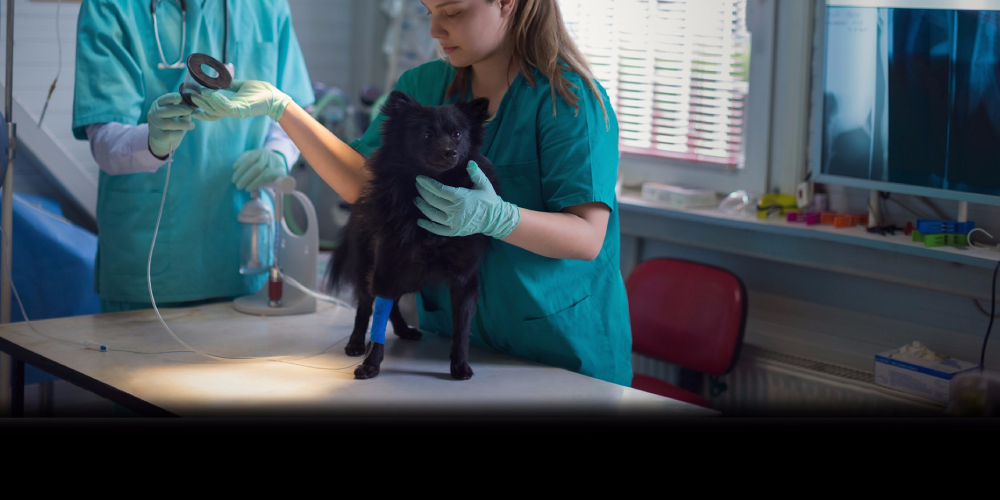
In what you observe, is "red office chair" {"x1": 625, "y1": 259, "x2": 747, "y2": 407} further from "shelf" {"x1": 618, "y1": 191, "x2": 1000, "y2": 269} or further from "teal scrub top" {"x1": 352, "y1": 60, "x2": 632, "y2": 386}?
"teal scrub top" {"x1": 352, "y1": 60, "x2": 632, "y2": 386}

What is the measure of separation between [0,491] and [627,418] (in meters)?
0.41

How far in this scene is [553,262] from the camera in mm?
1526

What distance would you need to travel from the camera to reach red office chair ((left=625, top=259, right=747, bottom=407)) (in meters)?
2.25

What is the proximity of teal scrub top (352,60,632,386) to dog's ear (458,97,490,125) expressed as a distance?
0.53 ft

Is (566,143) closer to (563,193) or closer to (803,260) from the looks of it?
(563,193)

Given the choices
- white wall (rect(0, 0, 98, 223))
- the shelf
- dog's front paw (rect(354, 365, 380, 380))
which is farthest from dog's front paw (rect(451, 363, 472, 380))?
white wall (rect(0, 0, 98, 223))

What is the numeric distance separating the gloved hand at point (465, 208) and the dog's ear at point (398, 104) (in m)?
0.13

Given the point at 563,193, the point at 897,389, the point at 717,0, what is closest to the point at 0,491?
the point at 563,193

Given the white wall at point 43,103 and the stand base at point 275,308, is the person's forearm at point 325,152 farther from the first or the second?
the white wall at point 43,103

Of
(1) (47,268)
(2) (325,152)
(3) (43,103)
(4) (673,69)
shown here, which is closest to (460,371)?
(2) (325,152)

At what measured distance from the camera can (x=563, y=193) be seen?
1448 millimetres

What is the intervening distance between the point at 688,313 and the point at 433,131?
1.32 metres

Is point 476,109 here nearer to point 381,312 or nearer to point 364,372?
point 381,312

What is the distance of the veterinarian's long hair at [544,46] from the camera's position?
150cm
